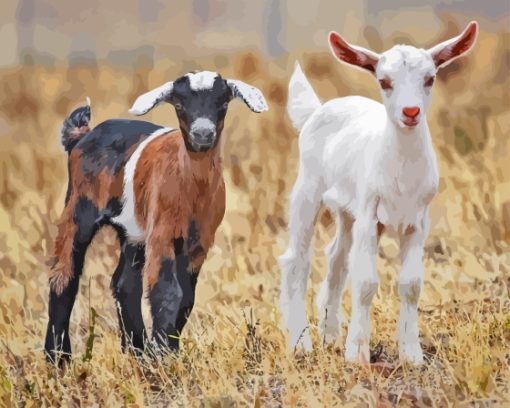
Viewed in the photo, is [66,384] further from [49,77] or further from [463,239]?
[49,77]

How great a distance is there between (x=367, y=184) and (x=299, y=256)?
58 cm

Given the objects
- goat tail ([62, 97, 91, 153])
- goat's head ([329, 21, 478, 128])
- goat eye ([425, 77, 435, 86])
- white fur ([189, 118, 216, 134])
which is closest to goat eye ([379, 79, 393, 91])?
goat's head ([329, 21, 478, 128])

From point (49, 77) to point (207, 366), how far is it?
15.8 feet

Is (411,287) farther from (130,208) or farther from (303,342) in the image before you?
(130,208)

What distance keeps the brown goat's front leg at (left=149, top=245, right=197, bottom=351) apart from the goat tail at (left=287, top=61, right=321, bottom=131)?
3.00 feet

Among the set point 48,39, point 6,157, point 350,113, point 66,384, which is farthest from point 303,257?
point 48,39

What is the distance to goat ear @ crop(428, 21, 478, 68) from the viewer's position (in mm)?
4739

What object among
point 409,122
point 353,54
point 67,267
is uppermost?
point 353,54

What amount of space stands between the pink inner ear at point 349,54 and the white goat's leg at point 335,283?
80cm

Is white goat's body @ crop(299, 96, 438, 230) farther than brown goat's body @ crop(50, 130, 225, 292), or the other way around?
brown goat's body @ crop(50, 130, 225, 292)

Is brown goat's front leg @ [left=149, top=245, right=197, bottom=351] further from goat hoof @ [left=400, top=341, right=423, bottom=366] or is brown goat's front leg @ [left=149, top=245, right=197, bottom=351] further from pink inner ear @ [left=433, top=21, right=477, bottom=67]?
pink inner ear @ [left=433, top=21, right=477, bottom=67]

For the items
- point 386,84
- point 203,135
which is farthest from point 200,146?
point 386,84

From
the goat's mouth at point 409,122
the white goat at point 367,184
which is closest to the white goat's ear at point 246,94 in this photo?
the white goat at point 367,184

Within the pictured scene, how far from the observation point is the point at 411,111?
460cm
